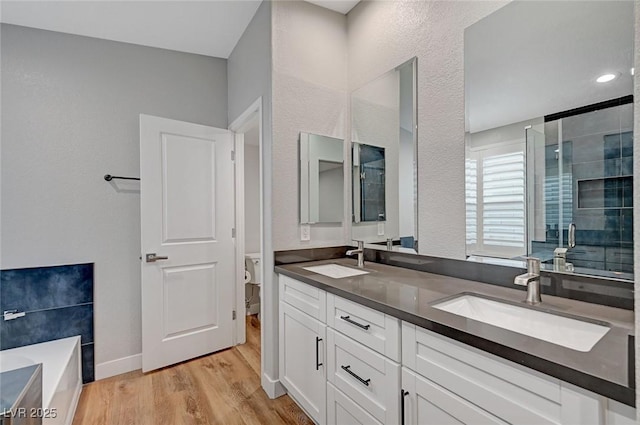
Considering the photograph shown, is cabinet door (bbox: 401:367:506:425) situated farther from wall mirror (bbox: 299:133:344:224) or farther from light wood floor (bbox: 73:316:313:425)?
wall mirror (bbox: 299:133:344:224)

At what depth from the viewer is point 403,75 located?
193cm

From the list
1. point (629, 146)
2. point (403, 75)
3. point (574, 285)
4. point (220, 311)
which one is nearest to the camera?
point (629, 146)

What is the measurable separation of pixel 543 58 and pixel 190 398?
2749 millimetres

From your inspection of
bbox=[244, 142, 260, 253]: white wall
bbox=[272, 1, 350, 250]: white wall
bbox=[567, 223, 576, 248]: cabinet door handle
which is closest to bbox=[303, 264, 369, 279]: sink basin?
bbox=[272, 1, 350, 250]: white wall

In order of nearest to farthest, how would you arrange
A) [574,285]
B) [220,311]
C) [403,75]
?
[574,285] < [403,75] < [220,311]

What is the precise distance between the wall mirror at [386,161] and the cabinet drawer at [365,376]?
751 mm

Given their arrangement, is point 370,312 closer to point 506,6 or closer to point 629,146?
point 629,146

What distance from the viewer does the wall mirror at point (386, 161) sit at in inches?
74.4

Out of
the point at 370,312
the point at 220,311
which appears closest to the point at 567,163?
the point at 370,312

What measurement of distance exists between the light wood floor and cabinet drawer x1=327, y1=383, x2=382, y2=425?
38 centimetres

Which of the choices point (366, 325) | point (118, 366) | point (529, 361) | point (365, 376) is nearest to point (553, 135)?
point (529, 361)

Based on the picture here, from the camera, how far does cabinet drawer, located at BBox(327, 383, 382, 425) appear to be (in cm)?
135

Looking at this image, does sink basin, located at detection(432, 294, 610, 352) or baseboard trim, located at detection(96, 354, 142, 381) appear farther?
baseboard trim, located at detection(96, 354, 142, 381)

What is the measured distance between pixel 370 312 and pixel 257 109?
170 cm
